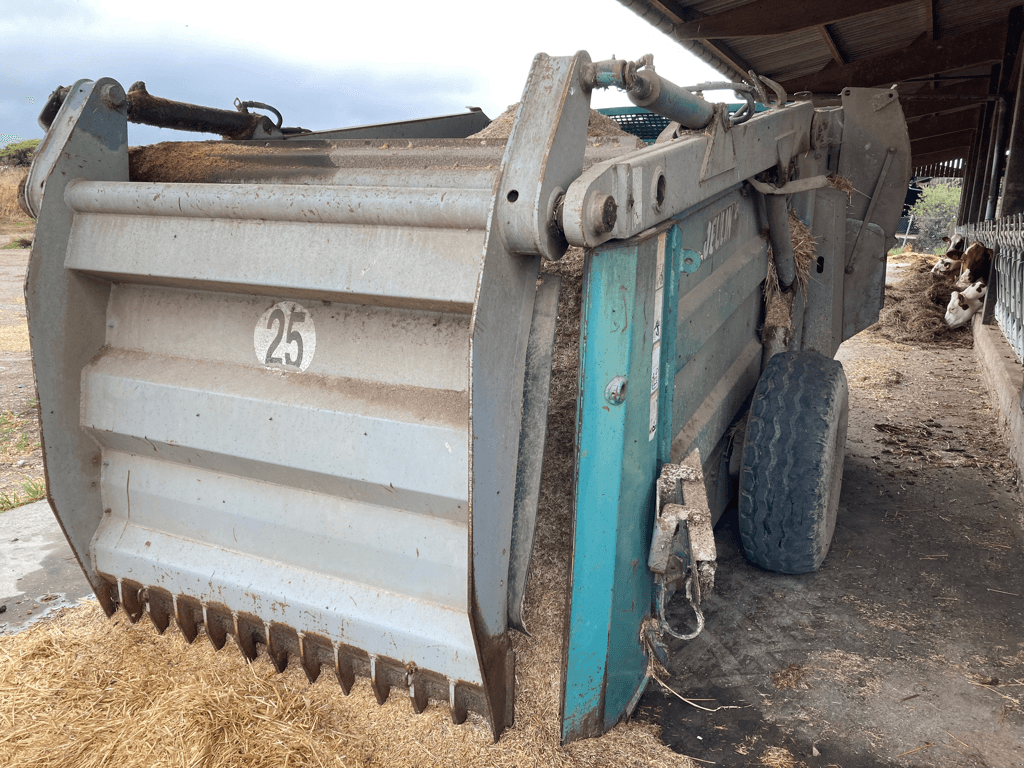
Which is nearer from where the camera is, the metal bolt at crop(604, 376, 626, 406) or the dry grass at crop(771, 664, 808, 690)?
the metal bolt at crop(604, 376, 626, 406)

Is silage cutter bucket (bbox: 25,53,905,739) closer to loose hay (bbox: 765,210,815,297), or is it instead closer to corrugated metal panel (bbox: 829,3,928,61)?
loose hay (bbox: 765,210,815,297)

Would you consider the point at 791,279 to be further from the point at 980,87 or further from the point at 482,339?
the point at 980,87

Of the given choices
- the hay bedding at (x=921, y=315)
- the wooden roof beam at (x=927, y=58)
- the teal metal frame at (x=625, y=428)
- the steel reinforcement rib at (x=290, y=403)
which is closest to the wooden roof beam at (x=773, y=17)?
the wooden roof beam at (x=927, y=58)

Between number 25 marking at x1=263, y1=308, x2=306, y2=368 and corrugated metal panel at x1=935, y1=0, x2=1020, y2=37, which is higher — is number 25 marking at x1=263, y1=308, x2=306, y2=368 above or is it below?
below

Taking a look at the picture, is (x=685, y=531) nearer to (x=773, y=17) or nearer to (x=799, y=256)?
(x=799, y=256)

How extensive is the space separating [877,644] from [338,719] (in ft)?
5.91

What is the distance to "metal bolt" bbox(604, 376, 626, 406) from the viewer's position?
5.68 feet

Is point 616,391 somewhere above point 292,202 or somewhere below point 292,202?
below

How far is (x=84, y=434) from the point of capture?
2.30 meters

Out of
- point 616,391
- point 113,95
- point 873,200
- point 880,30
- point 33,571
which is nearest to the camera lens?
point 616,391

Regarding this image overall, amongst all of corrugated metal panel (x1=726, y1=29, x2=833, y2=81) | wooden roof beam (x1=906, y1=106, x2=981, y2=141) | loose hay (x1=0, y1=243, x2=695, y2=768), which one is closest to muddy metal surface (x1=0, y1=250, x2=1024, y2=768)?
loose hay (x1=0, y1=243, x2=695, y2=768)

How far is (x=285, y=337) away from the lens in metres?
2.03

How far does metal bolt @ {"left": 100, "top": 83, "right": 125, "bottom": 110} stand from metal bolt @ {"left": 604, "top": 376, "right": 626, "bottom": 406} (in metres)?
1.70

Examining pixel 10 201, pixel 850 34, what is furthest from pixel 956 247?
pixel 10 201
